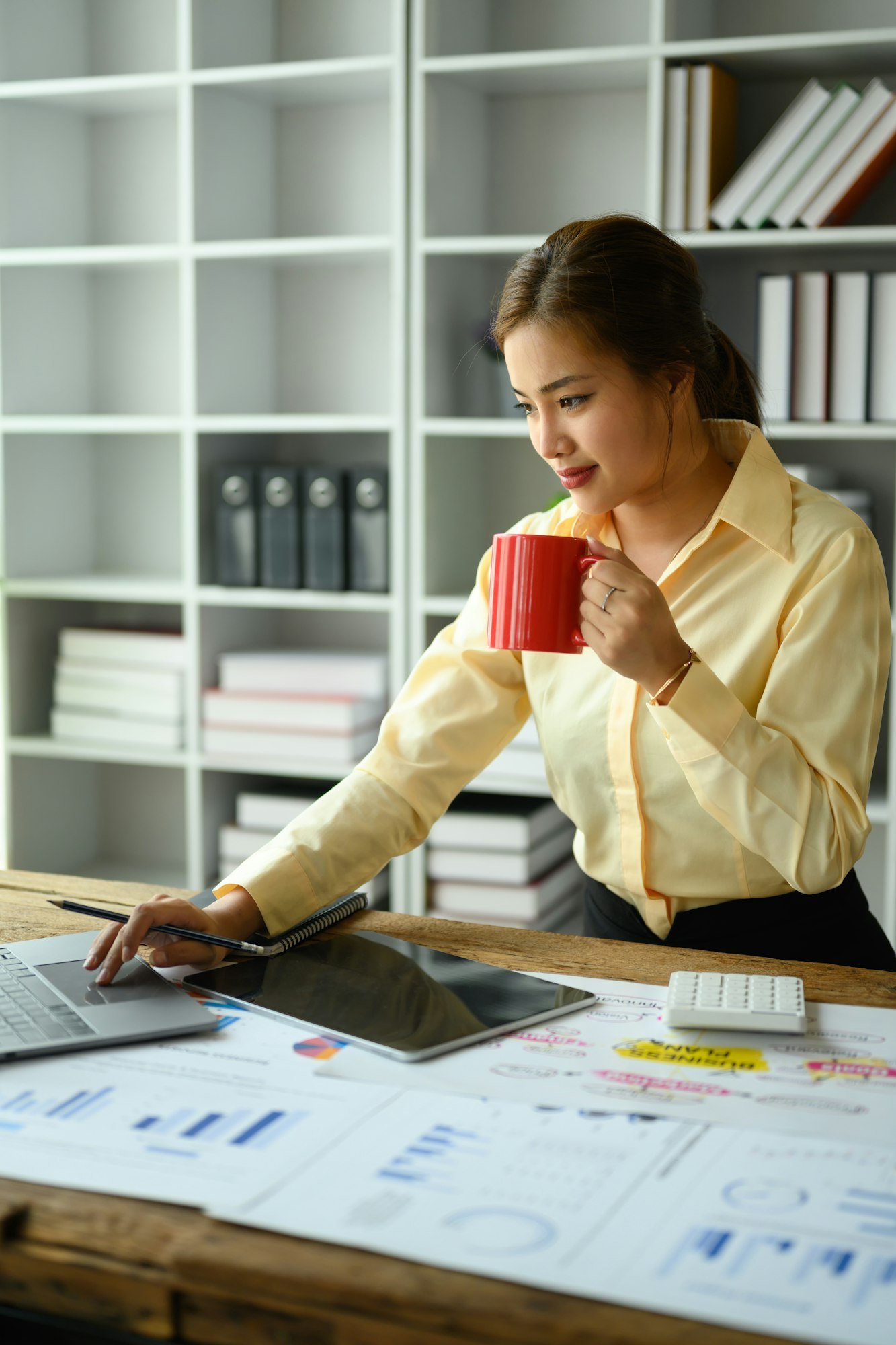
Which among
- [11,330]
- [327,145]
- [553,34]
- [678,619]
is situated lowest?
[678,619]

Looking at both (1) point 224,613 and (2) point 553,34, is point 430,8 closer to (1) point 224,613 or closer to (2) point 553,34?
(2) point 553,34

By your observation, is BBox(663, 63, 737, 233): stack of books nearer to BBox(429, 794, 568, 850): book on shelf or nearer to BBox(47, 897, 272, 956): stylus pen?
BBox(429, 794, 568, 850): book on shelf

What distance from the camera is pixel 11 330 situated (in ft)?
9.97

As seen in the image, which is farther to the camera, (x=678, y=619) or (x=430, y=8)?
(x=430, y=8)

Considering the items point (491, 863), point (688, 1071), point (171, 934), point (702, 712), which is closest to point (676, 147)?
point (491, 863)

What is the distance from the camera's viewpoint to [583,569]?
4.00 ft

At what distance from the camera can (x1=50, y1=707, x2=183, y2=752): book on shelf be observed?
2.97m

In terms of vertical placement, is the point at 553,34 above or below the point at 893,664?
above

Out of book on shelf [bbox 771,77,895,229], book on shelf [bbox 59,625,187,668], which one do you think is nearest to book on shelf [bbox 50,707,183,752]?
book on shelf [bbox 59,625,187,668]

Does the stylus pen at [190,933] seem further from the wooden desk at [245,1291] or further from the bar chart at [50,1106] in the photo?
the wooden desk at [245,1291]

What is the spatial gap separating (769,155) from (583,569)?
1.51 metres

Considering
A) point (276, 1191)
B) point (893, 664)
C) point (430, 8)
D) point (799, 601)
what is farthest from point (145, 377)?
point (276, 1191)

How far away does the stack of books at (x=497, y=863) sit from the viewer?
272 centimetres

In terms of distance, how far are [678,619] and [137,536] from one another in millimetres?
2174
